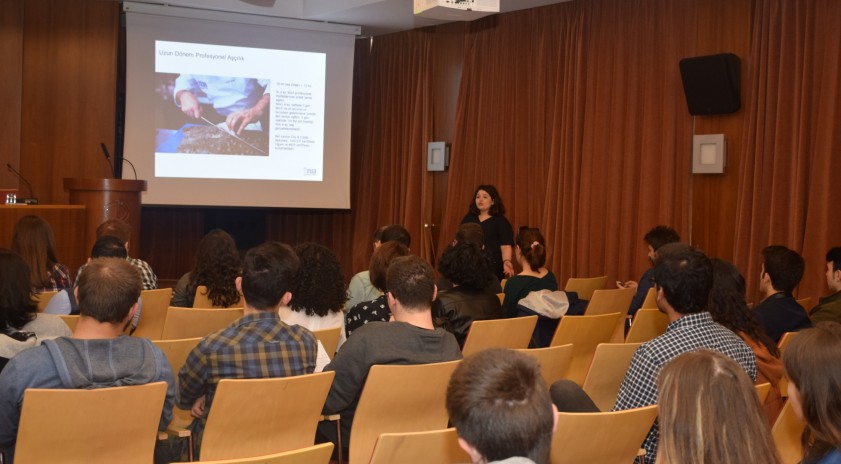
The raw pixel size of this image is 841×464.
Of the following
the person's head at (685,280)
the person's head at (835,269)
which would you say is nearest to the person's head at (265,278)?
the person's head at (685,280)

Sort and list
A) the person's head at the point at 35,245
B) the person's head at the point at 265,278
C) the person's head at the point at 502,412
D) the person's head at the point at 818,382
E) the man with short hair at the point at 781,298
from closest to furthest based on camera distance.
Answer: the person's head at the point at 502,412 → the person's head at the point at 818,382 → the person's head at the point at 265,278 → the man with short hair at the point at 781,298 → the person's head at the point at 35,245

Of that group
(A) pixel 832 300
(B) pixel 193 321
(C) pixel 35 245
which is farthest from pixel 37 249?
(A) pixel 832 300

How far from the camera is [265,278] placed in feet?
9.80

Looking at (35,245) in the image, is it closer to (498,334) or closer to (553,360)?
(498,334)

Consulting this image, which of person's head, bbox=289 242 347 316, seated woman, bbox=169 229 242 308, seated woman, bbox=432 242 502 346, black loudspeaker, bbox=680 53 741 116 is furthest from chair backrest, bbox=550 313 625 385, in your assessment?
black loudspeaker, bbox=680 53 741 116

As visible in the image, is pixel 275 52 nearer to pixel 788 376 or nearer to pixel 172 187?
pixel 172 187

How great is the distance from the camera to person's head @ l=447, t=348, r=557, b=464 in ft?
5.23

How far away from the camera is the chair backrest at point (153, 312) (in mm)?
4750

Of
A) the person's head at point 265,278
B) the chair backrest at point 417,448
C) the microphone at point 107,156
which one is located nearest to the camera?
the chair backrest at point 417,448

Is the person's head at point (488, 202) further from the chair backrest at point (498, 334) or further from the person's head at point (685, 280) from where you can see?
the person's head at point (685, 280)

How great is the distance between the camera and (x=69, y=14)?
913cm

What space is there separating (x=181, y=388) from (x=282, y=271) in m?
0.52

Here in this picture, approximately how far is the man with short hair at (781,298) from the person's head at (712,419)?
118 inches

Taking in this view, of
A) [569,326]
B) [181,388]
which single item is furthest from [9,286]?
[569,326]
